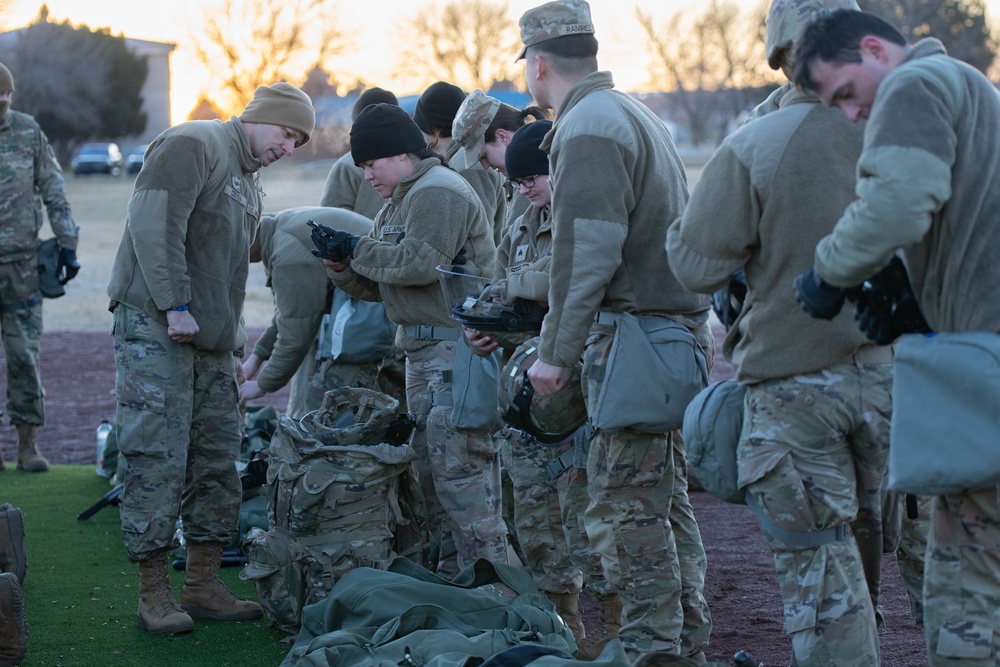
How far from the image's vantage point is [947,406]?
108 inches

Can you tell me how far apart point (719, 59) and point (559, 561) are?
44.3m

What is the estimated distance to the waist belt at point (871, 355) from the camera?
125 inches

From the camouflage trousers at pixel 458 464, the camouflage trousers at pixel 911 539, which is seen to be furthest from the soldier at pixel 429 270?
the camouflage trousers at pixel 911 539

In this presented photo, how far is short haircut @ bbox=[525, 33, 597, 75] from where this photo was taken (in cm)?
392

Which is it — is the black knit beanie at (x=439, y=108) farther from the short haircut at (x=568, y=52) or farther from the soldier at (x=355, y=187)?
the short haircut at (x=568, y=52)

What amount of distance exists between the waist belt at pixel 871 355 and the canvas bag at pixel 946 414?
354 mm

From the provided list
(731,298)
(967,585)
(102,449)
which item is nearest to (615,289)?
(731,298)

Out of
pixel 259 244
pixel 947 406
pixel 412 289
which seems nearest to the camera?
pixel 947 406

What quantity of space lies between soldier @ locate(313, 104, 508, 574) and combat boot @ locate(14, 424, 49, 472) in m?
3.81

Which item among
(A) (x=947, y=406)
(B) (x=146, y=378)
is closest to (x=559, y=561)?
(B) (x=146, y=378)

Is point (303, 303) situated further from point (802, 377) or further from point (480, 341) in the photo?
point (802, 377)

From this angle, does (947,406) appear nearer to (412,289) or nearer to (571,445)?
(571,445)

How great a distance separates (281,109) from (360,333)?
124 cm

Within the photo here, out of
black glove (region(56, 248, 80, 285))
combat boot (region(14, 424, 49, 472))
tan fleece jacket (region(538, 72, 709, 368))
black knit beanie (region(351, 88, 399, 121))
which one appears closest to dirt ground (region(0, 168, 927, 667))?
combat boot (region(14, 424, 49, 472))
